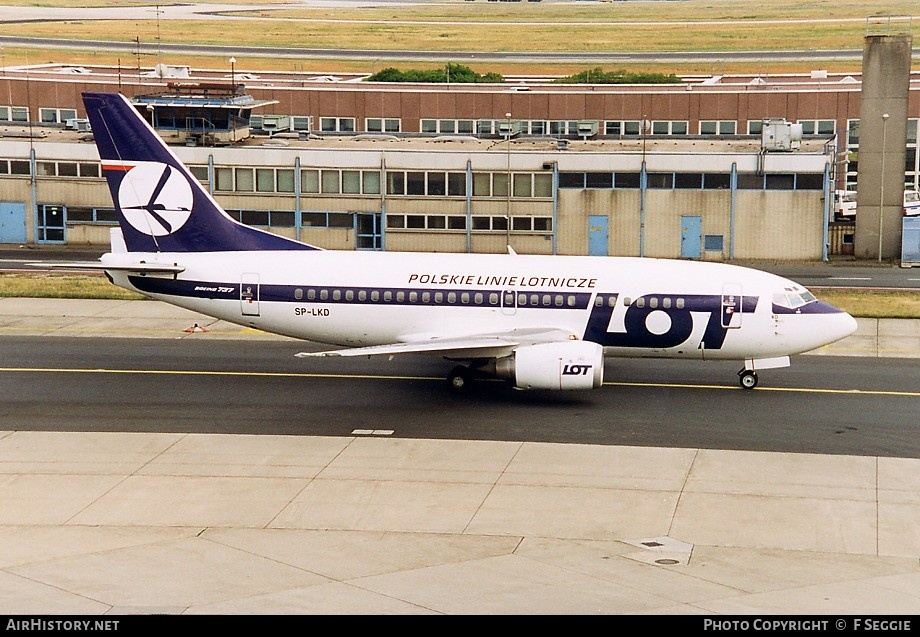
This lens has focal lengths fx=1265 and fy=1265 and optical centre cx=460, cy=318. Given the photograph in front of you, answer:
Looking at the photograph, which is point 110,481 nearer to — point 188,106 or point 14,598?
point 14,598

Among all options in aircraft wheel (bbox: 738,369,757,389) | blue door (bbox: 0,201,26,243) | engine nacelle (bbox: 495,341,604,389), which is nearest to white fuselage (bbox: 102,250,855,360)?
aircraft wheel (bbox: 738,369,757,389)

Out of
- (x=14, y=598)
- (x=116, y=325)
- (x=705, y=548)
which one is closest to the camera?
(x=14, y=598)

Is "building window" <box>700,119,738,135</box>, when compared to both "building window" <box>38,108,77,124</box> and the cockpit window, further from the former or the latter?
the cockpit window

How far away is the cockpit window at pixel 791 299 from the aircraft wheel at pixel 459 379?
926 cm

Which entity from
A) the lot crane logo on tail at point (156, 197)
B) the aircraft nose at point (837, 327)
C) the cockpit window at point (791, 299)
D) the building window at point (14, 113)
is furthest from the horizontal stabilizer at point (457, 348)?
the building window at point (14, 113)

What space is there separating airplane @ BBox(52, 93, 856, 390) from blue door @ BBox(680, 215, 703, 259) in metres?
31.3

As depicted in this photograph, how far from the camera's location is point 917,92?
90000mm

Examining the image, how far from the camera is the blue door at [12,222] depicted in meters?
71.1

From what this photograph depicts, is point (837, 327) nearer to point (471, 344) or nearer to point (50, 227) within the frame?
point (471, 344)

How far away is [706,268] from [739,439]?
656cm

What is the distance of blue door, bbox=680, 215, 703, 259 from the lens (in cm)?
6856

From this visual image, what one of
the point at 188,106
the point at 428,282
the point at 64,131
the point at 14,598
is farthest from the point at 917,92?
the point at 14,598

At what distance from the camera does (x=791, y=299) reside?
36781mm

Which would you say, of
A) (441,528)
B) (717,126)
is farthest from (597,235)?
(441,528)
